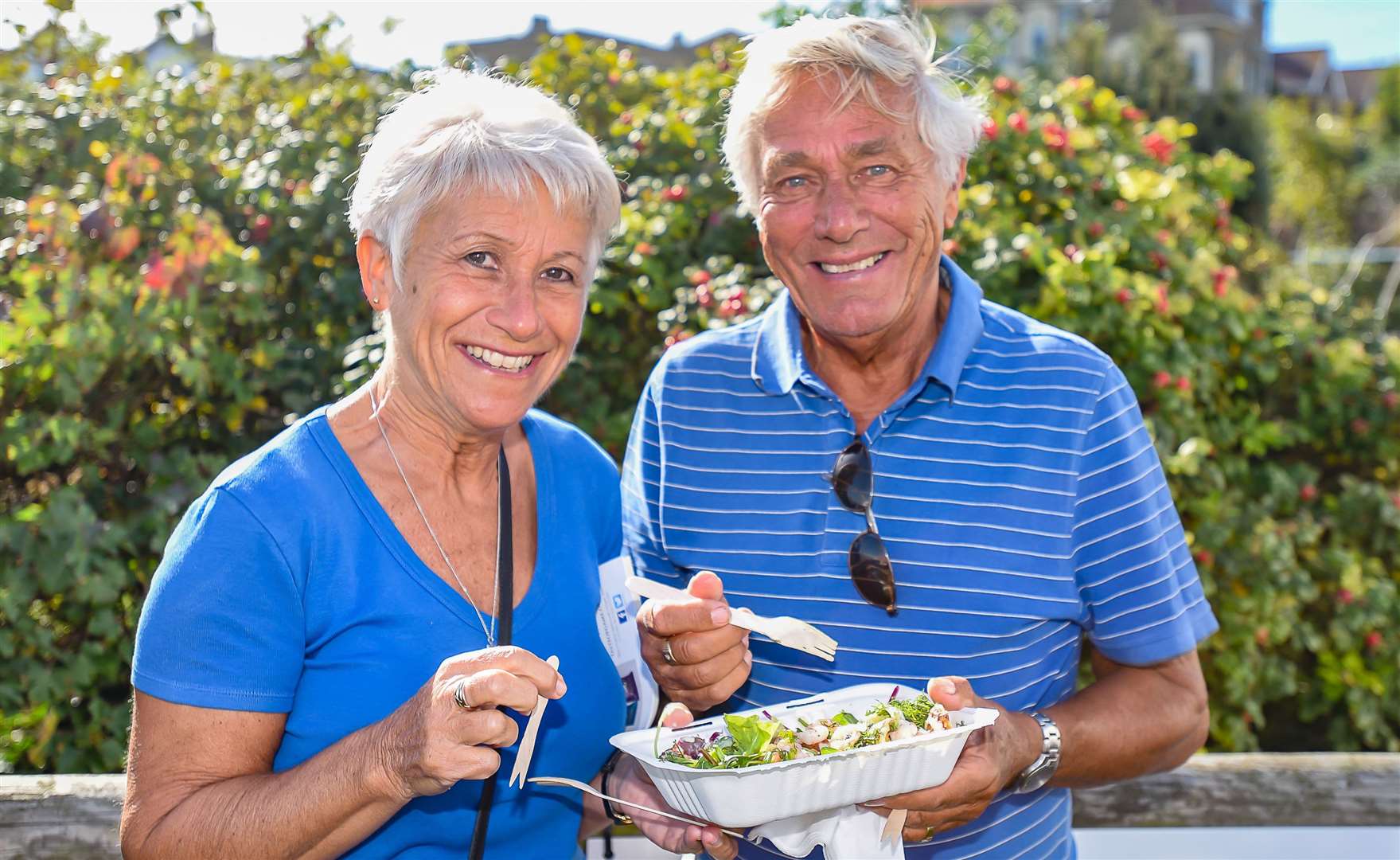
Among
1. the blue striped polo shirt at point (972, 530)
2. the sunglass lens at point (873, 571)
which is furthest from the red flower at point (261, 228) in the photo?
the sunglass lens at point (873, 571)

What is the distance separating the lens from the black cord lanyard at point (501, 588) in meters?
1.99

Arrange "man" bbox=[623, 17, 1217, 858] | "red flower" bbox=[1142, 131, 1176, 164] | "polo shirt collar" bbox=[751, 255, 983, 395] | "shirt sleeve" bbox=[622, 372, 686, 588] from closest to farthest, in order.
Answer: "man" bbox=[623, 17, 1217, 858], "polo shirt collar" bbox=[751, 255, 983, 395], "shirt sleeve" bbox=[622, 372, 686, 588], "red flower" bbox=[1142, 131, 1176, 164]

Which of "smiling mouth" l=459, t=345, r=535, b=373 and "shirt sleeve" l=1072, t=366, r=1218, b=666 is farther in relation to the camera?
"shirt sleeve" l=1072, t=366, r=1218, b=666

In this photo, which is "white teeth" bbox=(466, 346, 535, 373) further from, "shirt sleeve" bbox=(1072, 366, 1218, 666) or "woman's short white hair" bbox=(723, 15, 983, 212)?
"shirt sleeve" bbox=(1072, 366, 1218, 666)

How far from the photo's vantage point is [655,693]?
7.69 feet

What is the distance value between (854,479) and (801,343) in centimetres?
35

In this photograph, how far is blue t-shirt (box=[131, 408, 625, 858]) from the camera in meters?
1.79

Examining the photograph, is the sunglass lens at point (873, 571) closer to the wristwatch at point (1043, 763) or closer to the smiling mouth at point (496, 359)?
the wristwatch at point (1043, 763)

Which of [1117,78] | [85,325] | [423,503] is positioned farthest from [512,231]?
[1117,78]

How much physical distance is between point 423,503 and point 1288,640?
3.45m

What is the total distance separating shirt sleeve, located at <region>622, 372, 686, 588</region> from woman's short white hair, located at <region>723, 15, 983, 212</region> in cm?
54

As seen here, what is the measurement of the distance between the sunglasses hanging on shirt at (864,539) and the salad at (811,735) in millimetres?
320

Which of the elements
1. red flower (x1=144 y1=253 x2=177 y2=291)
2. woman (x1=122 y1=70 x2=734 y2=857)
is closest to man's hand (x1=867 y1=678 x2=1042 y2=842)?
woman (x1=122 y1=70 x2=734 y2=857)

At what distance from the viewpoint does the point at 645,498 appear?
251 cm
